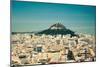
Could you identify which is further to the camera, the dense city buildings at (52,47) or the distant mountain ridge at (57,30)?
the distant mountain ridge at (57,30)

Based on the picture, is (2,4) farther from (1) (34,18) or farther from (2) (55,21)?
(2) (55,21)

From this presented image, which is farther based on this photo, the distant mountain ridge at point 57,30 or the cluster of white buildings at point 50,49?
the distant mountain ridge at point 57,30

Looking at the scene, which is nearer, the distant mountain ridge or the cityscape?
the cityscape

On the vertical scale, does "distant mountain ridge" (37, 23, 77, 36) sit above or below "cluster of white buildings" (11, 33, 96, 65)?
above

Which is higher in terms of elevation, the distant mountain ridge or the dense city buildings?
the distant mountain ridge

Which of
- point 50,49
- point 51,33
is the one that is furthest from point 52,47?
point 51,33

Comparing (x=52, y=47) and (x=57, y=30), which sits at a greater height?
(x=57, y=30)

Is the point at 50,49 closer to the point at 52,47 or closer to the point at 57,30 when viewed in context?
the point at 52,47

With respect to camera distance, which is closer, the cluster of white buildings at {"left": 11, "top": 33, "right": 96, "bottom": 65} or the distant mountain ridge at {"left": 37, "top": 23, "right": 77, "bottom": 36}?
the cluster of white buildings at {"left": 11, "top": 33, "right": 96, "bottom": 65}

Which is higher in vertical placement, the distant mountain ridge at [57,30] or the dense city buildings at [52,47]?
the distant mountain ridge at [57,30]
